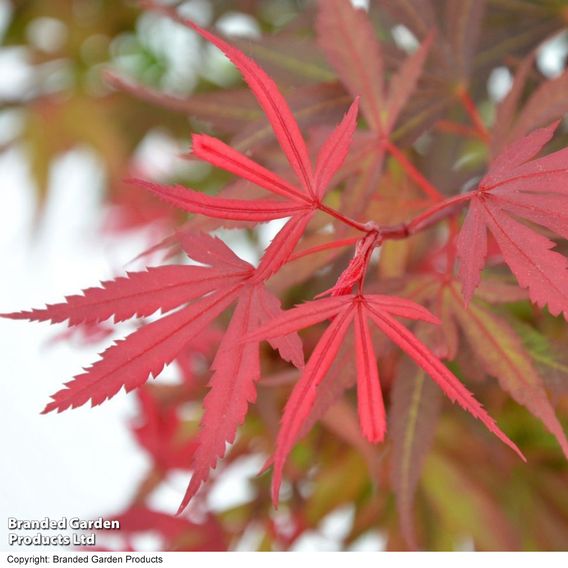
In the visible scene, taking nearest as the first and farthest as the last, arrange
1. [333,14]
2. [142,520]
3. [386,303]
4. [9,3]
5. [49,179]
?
[386,303]
[333,14]
[142,520]
[9,3]
[49,179]

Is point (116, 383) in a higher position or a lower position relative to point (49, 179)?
lower

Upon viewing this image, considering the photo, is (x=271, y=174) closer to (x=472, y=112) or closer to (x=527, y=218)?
(x=527, y=218)

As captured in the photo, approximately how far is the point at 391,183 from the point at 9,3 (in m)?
0.58

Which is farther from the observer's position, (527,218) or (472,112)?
(472,112)

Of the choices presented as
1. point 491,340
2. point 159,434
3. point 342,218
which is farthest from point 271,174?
point 159,434

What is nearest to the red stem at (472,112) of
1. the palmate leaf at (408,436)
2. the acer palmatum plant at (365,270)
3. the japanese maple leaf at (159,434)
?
the acer palmatum plant at (365,270)

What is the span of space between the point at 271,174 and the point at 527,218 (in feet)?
0.28

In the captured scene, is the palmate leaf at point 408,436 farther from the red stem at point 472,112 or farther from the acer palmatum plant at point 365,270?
the red stem at point 472,112

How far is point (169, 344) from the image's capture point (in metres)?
0.27

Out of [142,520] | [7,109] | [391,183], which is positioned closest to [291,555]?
[142,520]

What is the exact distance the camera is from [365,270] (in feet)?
0.87

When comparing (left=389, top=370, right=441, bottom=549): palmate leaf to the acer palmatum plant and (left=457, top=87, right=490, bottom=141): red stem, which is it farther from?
(left=457, top=87, right=490, bottom=141): red stem

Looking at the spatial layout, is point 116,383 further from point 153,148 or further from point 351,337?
point 153,148

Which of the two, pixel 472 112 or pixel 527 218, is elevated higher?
pixel 472 112
